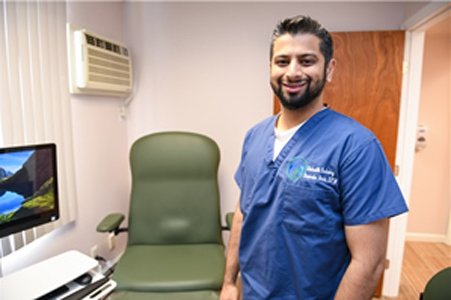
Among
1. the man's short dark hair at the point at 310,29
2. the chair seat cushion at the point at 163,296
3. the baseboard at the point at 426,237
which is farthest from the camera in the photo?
the baseboard at the point at 426,237

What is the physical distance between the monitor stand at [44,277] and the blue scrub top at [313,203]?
692 mm

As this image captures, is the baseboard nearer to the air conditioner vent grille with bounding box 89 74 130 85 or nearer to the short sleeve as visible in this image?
the short sleeve

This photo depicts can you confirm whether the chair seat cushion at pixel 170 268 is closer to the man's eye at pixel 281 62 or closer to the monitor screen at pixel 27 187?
the monitor screen at pixel 27 187

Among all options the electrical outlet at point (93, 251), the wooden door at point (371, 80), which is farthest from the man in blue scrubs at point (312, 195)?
the electrical outlet at point (93, 251)

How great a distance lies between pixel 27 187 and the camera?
1.04 meters

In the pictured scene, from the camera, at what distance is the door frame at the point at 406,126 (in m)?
1.79

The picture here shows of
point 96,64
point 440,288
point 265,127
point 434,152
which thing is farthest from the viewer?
point 434,152

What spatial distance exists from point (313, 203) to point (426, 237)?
2.90 meters

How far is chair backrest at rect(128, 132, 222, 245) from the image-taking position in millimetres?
1738

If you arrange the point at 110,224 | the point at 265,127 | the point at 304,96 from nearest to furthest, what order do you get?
1. the point at 304,96
2. the point at 265,127
3. the point at 110,224

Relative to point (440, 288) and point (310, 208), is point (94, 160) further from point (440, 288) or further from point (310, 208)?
point (440, 288)

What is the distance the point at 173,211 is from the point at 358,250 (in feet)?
3.94

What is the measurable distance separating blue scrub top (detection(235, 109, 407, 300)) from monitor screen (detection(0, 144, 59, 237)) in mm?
788

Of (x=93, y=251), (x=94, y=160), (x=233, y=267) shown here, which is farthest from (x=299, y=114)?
(x=93, y=251)
